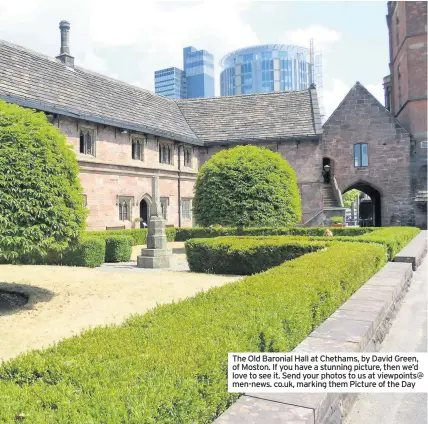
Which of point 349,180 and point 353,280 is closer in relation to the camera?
point 353,280

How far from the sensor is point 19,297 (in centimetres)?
913

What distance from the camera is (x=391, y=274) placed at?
8102 mm

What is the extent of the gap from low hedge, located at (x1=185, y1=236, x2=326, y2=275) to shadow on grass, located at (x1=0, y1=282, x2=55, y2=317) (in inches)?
185

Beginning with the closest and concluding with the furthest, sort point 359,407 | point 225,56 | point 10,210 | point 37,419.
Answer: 1. point 37,419
2. point 359,407
3. point 10,210
4. point 225,56

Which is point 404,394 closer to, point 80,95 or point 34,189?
point 34,189

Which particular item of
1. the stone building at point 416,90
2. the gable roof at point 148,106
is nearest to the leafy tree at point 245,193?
the gable roof at point 148,106

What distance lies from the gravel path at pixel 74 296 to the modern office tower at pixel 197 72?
158739 mm

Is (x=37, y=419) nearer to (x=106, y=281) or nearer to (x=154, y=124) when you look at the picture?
(x=106, y=281)

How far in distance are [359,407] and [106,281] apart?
26.8 feet

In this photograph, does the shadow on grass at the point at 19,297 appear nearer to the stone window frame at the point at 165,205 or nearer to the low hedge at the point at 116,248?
the low hedge at the point at 116,248

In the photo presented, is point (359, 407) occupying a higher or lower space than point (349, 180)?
lower

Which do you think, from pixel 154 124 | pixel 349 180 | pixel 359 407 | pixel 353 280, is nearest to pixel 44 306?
pixel 353 280

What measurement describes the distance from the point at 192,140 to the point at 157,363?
25.8 metres

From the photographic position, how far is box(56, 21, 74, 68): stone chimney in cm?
2367
